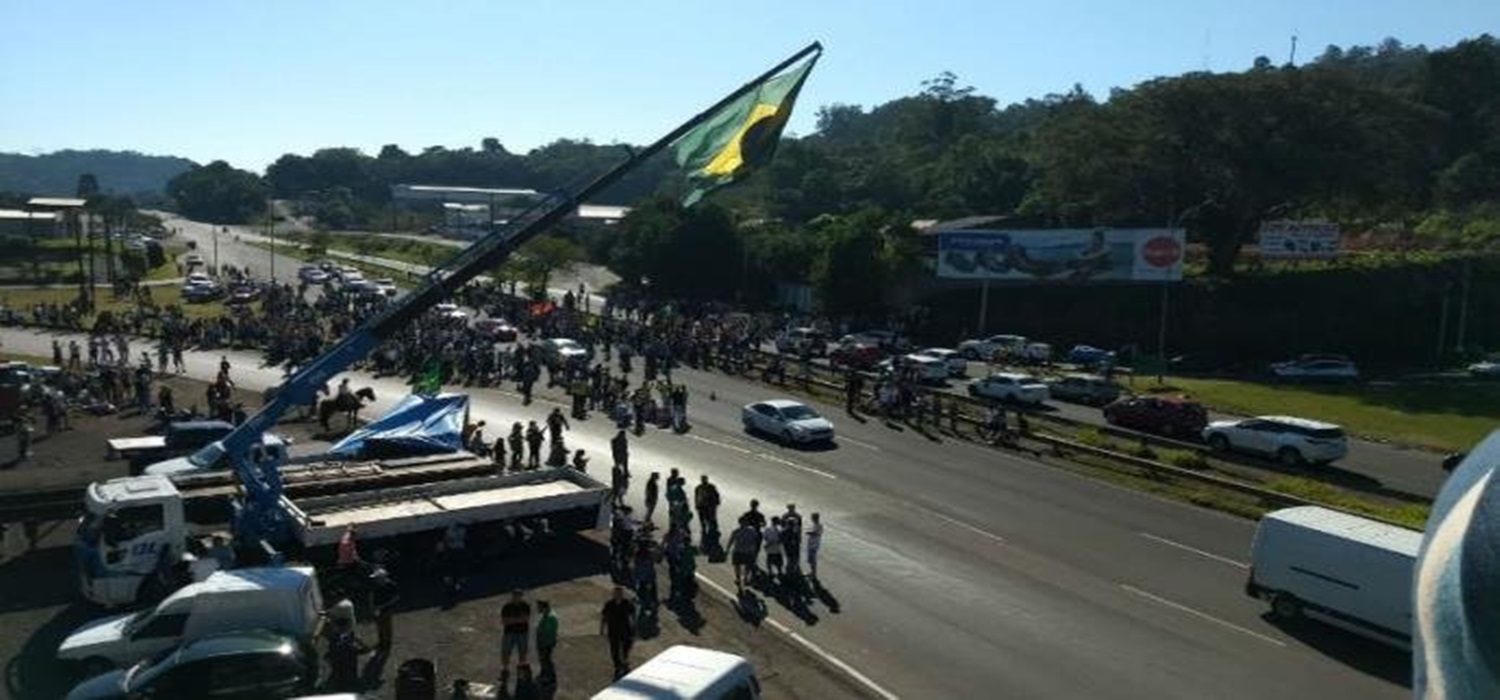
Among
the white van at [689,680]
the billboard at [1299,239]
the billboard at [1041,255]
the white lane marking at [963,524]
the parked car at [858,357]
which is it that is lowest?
the white lane marking at [963,524]

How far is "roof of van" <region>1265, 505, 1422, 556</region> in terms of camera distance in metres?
17.6

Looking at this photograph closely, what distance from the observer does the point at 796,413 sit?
3462cm

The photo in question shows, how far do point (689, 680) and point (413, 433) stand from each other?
15939 millimetres

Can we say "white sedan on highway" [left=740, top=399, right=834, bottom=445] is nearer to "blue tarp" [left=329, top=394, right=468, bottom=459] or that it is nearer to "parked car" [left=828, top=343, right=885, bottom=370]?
"blue tarp" [left=329, top=394, right=468, bottom=459]

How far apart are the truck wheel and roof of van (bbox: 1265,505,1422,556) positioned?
1.21 meters

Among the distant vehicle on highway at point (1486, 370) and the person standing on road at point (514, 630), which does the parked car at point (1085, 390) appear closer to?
the distant vehicle on highway at point (1486, 370)

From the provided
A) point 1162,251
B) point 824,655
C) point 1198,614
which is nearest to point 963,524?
point 1198,614

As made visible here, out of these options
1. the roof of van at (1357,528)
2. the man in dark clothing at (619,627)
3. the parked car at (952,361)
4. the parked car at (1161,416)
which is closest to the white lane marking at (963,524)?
the roof of van at (1357,528)

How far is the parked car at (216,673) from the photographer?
14281 mm

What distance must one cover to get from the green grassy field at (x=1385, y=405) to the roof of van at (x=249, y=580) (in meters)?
32.6

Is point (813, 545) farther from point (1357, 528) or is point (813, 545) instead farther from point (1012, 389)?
point (1012, 389)

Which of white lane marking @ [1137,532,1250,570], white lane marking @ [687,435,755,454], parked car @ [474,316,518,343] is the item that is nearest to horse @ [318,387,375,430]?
white lane marking @ [687,435,755,454]

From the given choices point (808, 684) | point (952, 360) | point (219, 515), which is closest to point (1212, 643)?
point (808, 684)

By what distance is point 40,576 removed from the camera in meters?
21.1
